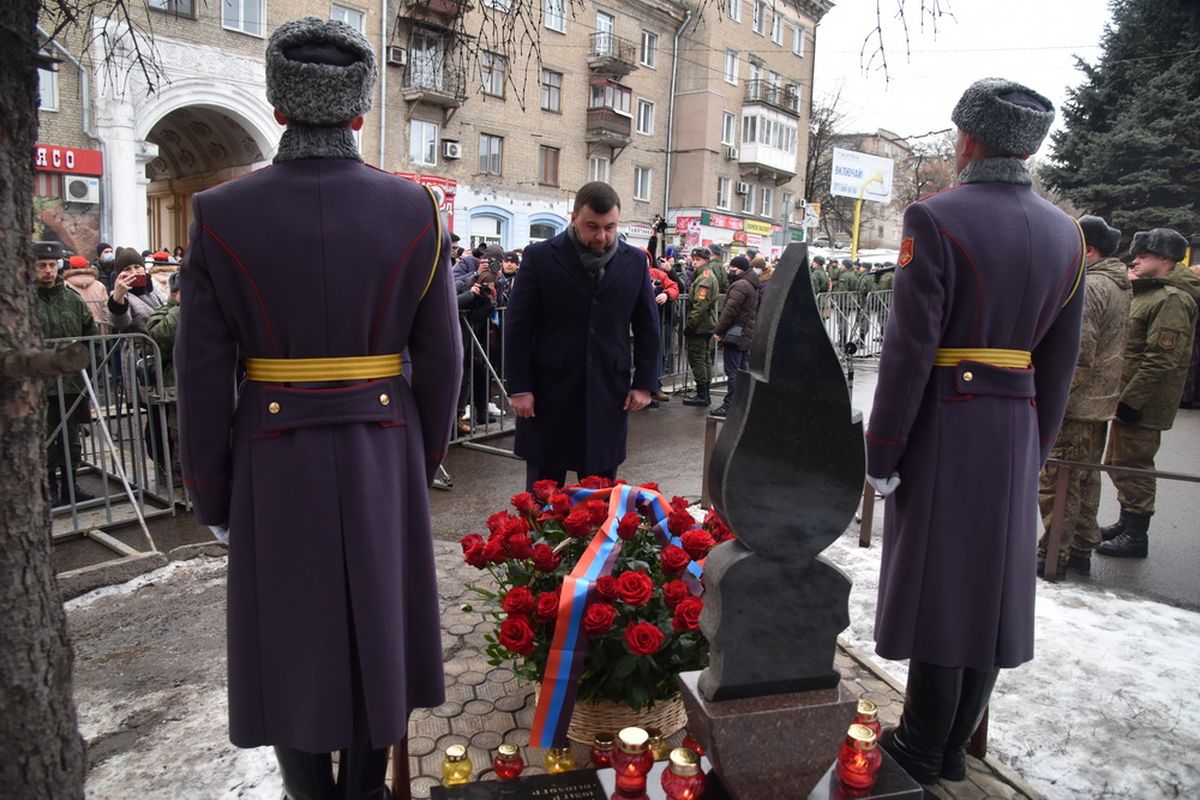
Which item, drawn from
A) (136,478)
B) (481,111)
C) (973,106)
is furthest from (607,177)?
(973,106)

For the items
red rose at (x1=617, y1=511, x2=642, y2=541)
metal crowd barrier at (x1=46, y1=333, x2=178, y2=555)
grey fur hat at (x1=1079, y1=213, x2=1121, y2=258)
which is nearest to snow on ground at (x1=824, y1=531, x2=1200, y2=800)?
red rose at (x1=617, y1=511, x2=642, y2=541)

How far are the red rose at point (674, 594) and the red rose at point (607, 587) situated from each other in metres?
0.18

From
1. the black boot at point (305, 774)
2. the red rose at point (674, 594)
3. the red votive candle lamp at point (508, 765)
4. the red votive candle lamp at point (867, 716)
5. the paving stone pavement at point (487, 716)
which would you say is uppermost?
the red rose at point (674, 594)

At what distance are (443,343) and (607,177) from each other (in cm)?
3434

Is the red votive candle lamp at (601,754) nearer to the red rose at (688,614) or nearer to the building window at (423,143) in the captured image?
the red rose at (688,614)

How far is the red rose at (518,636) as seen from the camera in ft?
9.81

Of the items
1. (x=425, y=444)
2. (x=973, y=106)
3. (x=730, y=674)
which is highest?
(x=973, y=106)

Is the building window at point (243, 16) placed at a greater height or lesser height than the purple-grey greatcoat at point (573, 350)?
greater

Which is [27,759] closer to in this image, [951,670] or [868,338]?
[951,670]

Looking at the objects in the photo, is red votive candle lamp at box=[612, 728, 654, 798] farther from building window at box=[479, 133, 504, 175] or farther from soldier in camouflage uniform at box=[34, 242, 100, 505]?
Answer: building window at box=[479, 133, 504, 175]

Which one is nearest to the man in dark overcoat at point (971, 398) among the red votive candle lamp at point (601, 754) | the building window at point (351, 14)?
the red votive candle lamp at point (601, 754)

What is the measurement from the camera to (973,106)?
2.79 metres

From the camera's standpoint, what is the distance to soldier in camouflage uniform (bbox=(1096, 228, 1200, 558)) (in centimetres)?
579

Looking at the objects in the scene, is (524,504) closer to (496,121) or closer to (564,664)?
(564,664)
